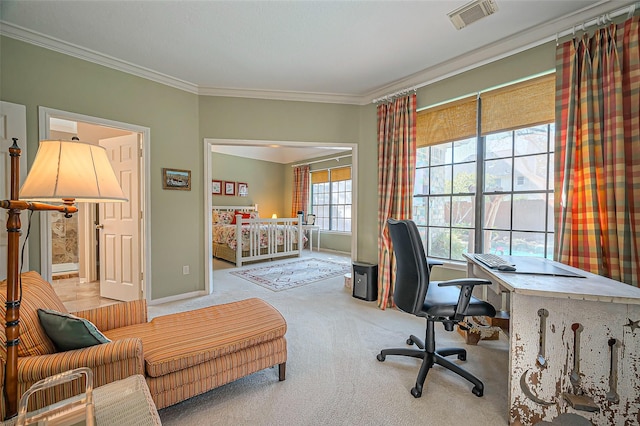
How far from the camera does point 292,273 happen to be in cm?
480

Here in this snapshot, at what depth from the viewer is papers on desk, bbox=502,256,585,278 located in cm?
170

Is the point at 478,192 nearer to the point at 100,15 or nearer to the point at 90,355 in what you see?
the point at 90,355

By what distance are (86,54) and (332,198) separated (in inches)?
218

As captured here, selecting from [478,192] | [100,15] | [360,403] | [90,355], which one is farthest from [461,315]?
[100,15]

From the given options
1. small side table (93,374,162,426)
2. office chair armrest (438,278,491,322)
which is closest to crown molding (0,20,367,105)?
office chair armrest (438,278,491,322)

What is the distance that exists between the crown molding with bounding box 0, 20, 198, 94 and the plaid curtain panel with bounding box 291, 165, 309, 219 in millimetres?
4703

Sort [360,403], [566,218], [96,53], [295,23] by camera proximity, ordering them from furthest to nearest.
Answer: [96,53] < [295,23] < [566,218] < [360,403]

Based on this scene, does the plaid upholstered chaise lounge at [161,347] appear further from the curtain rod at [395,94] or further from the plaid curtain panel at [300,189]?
the plaid curtain panel at [300,189]

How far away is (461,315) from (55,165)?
2.23 meters

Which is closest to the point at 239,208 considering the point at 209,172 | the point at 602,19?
the point at 209,172

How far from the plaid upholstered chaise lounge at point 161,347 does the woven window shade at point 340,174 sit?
5211 mm

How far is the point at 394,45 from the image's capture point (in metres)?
2.56

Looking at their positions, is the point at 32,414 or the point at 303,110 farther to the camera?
the point at 303,110

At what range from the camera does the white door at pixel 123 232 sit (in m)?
3.26
